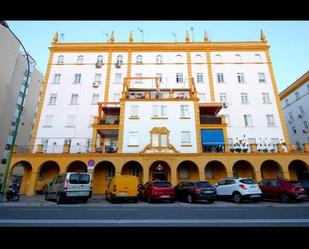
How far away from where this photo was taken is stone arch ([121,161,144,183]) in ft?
77.1

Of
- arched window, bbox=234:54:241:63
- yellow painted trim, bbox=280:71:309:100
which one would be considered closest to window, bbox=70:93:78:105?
arched window, bbox=234:54:241:63

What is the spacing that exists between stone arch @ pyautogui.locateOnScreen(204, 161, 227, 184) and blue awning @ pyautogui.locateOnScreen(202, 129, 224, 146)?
2349 millimetres

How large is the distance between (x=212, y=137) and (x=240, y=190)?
939 cm

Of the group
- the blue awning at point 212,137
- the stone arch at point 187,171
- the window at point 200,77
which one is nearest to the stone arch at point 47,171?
the stone arch at point 187,171

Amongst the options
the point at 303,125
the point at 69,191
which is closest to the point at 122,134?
the point at 69,191

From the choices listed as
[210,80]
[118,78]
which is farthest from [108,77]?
[210,80]

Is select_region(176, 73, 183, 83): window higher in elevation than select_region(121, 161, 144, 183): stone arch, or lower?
higher

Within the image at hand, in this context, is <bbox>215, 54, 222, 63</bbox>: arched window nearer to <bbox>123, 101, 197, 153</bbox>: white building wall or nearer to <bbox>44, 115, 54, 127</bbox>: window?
<bbox>123, 101, 197, 153</bbox>: white building wall

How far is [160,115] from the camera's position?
24.6 metres

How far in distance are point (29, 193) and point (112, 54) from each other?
2220 cm

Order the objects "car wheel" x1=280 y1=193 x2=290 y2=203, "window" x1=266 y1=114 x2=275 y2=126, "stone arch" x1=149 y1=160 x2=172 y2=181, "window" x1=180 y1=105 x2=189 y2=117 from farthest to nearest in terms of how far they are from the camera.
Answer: "window" x1=266 y1=114 x2=275 y2=126
"window" x1=180 y1=105 x2=189 y2=117
"stone arch" x1=149 y1=160 x2=172 y2=181
"car wheel" x1=280 y1=193 x2=290 y2=203

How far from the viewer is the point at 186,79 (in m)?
30.2

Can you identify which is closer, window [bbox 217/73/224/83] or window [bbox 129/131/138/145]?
window [bbox 129/131/138/145]
